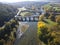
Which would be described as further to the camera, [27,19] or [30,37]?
[27,19]

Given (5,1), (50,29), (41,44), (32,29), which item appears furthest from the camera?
(5,1)

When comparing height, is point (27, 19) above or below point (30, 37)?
above

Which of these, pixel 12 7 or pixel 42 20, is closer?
pixel 42 20

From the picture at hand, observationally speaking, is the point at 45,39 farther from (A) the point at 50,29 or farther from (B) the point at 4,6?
(B) the point at 4,6

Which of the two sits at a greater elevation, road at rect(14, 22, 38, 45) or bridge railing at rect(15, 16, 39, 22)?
bridge railing at rect(15, 16, 39, 22)

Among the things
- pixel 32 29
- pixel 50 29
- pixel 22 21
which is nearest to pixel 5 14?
pixel 22 21

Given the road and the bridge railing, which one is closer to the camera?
the road

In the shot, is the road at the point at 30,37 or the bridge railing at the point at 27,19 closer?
the road at the point at 30,37

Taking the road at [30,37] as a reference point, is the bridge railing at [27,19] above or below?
above
